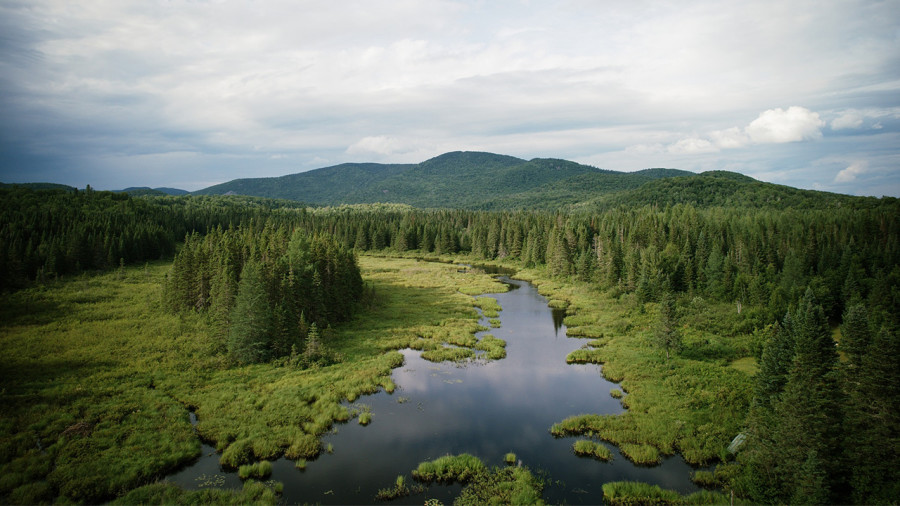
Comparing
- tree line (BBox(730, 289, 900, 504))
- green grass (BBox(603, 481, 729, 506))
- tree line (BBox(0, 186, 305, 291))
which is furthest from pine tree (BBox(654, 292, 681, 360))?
tree line (BBox(0, 186, 305, 291))

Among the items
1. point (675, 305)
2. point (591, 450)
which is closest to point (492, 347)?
point (675, 305)

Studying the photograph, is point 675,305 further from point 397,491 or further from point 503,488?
point 397,491

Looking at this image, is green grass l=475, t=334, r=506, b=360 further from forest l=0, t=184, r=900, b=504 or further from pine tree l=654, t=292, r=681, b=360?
pine tree l=654, t=292, r=681, b=360

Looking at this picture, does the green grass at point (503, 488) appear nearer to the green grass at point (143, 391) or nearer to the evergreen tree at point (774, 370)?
the green grass at point (143, 391)

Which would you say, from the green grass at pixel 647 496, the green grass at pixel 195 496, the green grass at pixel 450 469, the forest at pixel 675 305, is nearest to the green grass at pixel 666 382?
the forest at pixel 675 305

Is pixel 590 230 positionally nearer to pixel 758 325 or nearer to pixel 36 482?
pixel 758 325

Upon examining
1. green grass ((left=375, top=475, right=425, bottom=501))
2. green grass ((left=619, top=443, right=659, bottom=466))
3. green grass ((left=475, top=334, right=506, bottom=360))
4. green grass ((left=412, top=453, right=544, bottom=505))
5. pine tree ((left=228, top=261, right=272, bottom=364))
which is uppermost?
pine tree ((left=228, top=261, right=272, bottom=364))

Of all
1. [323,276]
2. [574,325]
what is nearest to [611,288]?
[574,325]
